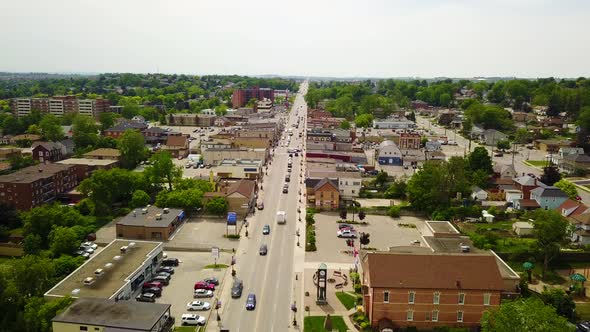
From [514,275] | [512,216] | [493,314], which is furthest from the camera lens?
[512,216]

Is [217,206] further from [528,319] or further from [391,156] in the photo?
[391,156]

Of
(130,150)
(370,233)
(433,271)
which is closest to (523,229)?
(370,233)

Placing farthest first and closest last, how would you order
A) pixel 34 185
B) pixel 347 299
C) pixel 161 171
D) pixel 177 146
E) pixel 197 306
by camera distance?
pixel 177 146, pixel 161 171, pixel 34 185, pixel 347 299, pixel 197 306

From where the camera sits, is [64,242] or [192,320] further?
[64,242]

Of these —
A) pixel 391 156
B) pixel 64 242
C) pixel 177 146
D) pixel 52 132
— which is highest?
pixel 52 132

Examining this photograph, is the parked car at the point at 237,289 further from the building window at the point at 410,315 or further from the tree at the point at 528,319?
the tree at the point at 528,319

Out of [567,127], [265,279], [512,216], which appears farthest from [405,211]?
[567,127]

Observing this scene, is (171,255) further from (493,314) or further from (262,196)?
(493,314)
